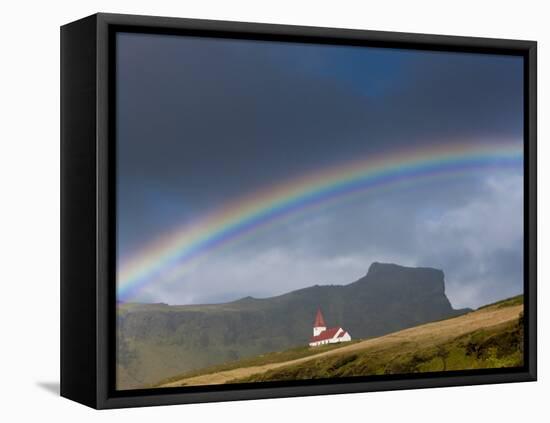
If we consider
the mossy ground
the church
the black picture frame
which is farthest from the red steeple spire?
the black picture frame

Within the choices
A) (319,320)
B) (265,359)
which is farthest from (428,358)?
(265,359)

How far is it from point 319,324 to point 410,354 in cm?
92

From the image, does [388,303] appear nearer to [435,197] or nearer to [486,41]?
[435,197]

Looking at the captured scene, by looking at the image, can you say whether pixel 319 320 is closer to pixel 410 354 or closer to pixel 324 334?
pixel 324 334

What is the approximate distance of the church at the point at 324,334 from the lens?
12445 millimetres

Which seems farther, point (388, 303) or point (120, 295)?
point (388, 303)

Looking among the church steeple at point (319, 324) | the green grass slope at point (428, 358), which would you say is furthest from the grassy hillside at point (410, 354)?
the church steeple at point (319, 324)

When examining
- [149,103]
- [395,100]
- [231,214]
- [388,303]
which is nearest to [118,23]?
[149,103]

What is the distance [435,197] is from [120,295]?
3009 mm

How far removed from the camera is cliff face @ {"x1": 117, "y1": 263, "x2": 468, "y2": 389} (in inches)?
460

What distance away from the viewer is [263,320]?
12.2 meters

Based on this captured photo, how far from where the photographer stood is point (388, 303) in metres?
12.8

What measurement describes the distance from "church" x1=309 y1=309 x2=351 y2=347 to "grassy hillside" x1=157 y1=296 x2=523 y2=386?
0.18 feet

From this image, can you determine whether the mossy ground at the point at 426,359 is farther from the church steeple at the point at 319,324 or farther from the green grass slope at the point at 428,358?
the church steeple at the point at 319,324
